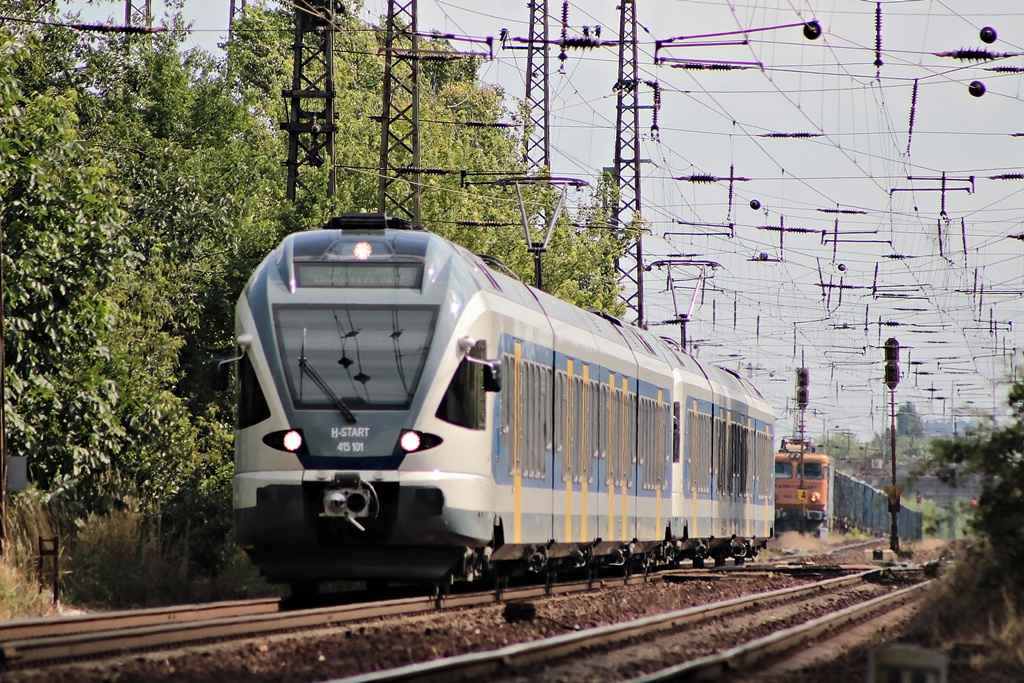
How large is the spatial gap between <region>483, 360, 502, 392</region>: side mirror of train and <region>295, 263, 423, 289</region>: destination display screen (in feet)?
3.41

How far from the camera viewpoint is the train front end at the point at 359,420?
50.3 ft

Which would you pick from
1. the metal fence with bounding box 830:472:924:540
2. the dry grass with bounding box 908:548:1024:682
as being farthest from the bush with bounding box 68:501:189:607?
the metal fence with bounding box 830:472:924:540

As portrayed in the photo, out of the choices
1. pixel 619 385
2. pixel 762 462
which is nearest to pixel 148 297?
pixel 619 385

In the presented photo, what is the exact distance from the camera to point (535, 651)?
38.1 ft

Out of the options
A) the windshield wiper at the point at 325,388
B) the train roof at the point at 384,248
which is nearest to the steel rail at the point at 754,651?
the windshield wiper at the point at 325,388

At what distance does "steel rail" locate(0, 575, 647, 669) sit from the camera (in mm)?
10859

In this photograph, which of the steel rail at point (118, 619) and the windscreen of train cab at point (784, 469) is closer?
the steel rail at point (118, 619)

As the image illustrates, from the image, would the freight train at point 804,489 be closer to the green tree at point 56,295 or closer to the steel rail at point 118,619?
the green tree at point 56,295

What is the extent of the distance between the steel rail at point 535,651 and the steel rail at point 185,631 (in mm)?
2267

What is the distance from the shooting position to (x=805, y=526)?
200 feet

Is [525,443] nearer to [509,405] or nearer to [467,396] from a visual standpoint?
[509,405]

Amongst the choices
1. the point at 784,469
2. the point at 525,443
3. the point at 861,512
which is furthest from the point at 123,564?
the point at 861,512

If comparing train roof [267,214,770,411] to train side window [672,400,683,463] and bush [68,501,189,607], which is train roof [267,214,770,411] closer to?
bush [68,501,189,607]

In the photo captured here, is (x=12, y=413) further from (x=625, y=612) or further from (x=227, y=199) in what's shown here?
(x=227, y=199)
